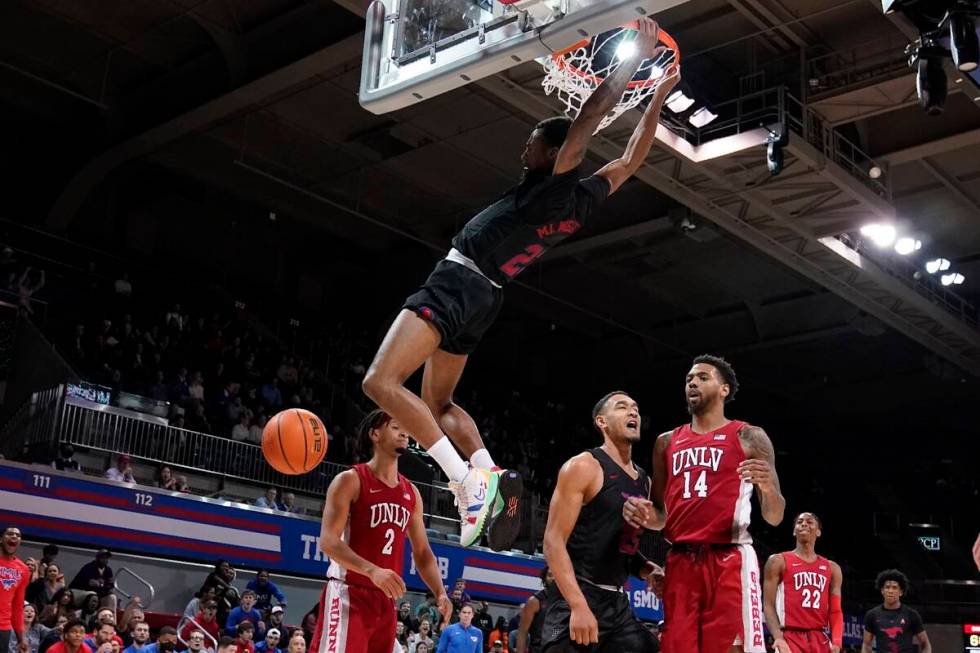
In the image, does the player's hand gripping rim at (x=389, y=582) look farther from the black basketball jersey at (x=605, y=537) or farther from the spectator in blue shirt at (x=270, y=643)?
the spectator in blue shirt at (x=270, y=643)

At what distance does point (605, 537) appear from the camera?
5.91m

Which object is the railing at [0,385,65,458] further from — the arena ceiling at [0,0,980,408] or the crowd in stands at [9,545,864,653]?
the arena ceiling at [0,0,980,408]

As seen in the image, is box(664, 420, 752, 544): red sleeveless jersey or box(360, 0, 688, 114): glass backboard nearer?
box(360, 0, 688, 114): glass backboard

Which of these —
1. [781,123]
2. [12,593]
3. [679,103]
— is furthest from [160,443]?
[781,123]

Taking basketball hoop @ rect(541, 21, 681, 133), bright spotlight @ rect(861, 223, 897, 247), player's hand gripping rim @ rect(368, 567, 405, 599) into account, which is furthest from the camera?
bright spotlight @ rect(861, 223, 897, 247)

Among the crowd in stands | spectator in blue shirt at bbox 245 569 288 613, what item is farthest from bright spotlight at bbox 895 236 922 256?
spectator in blue shirt at bbox 245 569 288 613

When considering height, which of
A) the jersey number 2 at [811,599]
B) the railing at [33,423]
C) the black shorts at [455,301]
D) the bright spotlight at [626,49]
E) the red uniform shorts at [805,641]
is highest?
the bright spotlight at [626,49]

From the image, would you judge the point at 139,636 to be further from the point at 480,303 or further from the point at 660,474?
the point at 480,303

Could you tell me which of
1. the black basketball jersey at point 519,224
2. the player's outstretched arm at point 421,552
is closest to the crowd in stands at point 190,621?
the player's outstretched arm at point 421,552

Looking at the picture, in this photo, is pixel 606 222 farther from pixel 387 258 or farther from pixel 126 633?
pixel 126 633

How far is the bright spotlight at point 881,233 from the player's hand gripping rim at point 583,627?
45.7 ft

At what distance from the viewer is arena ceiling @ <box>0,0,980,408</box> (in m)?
16.2

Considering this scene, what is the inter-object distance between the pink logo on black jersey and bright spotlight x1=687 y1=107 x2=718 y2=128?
10.9 metres

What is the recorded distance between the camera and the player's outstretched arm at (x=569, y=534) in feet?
18.0
